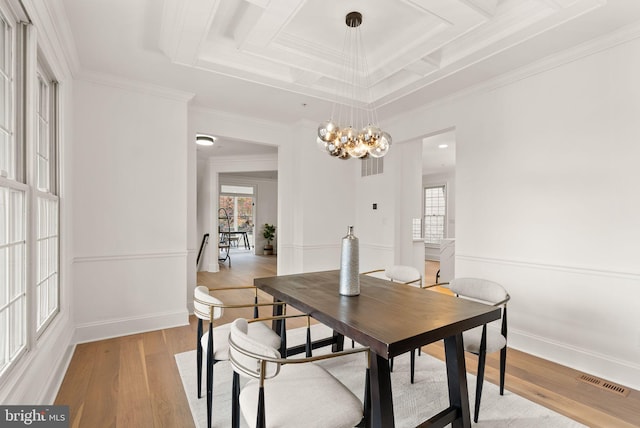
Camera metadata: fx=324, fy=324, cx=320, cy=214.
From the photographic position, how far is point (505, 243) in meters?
3.32

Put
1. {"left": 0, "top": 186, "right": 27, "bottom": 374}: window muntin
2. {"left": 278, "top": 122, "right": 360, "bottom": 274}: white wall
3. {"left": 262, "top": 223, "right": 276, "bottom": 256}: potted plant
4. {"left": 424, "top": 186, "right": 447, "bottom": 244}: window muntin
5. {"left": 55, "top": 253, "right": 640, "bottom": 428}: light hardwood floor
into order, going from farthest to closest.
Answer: {"left": 262, "top": 223, "right": 276, "bottom": 256}: potted plant → {"left": 424, "top": 186, "right": 447, "bottom": 244}: window muntin → {"left": 278, "top": 122, "right": 360, "bottom": 274}: white wall → {"left": 55, "top": 253, "right": 640, "bottom": 428}: light hardwood floor → {"left": 0, "top": 186, "right": 27, "bottom": 374}: window muntin

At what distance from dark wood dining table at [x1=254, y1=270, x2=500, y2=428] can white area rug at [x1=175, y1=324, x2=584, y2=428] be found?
0.53ft

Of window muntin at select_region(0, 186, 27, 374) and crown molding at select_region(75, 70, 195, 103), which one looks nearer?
window muntin at select_region(0, 186, 27, 374)

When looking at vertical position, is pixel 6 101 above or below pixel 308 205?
above

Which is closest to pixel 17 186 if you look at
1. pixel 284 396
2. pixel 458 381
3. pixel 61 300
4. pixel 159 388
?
pixel 61 300

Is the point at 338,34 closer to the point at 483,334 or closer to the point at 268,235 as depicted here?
the point at 483,334

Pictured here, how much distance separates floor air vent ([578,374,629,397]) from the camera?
2387mm

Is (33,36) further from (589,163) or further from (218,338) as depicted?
(589,163)

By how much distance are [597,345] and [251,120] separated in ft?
15.0

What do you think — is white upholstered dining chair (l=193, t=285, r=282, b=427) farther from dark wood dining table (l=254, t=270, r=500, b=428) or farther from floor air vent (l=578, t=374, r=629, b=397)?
floor air vent (l=578, t=374, r=629, b=397)

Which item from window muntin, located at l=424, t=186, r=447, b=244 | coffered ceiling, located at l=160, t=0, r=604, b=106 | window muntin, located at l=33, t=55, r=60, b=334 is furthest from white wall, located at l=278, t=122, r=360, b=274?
window muntin, located at l=424, t=186, r=447, b=244

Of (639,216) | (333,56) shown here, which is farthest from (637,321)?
(333,56)

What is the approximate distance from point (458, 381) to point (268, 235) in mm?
9670

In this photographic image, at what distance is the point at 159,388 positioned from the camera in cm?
241
